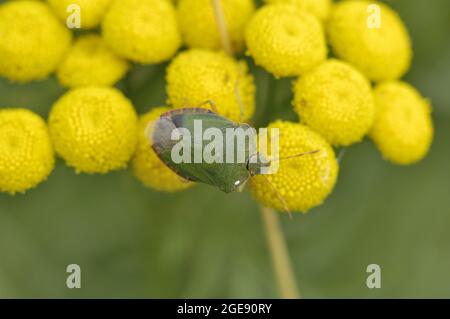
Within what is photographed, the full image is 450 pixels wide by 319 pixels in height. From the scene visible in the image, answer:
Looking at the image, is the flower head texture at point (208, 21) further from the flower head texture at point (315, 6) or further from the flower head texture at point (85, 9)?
the flower head texture at point (85, 9)

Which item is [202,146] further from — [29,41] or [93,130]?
[29,41]

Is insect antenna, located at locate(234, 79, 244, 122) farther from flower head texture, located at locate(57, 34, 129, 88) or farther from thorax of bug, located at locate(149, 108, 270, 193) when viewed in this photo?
flower head texture, located at locate(57, 34, 129, 88)

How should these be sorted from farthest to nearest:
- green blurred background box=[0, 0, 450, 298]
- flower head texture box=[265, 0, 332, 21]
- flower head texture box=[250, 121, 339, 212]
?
green blurred background box=[0, 0, 450, 298] → flower head texture box=[265, 0, 332, 21] → flower head texture box=[250, 121, 339, 212]

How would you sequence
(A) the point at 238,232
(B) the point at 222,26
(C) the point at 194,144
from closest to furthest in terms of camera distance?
(C) the point at 194,144 < (B) the point at 222,26 < (A) the point at 238,232

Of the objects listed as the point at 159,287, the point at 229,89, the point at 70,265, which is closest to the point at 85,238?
the point at 70,265

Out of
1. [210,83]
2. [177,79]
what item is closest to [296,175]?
[210,83]

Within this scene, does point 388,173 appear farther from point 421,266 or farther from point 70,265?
point 70,265

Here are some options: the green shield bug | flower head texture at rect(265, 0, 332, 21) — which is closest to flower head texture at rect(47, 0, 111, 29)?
the green shield bug
